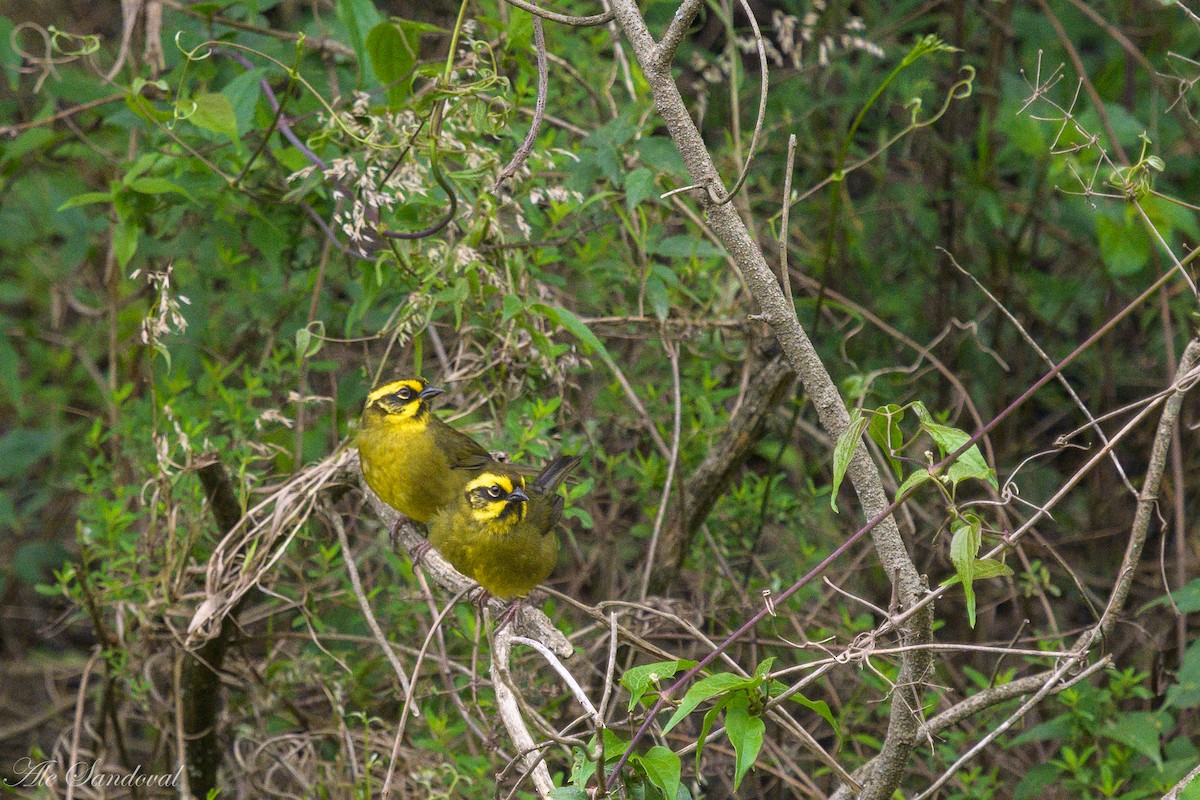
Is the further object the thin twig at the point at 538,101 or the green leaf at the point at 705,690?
the thin twig at the point at 538,101

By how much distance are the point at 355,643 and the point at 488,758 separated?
2.87 ft

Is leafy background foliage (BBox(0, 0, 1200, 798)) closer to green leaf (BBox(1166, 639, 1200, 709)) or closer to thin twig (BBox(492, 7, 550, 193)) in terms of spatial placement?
green leaf (BBox(1166, 639, 1200, 709))

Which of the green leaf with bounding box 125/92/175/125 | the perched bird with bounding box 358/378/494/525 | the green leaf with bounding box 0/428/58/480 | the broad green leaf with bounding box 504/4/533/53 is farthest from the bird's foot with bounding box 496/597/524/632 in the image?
the green leaf with bounding box 0/428/58/480

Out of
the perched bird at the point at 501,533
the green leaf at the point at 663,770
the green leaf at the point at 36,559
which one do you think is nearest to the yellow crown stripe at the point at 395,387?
the perched bird at the point at 501,533

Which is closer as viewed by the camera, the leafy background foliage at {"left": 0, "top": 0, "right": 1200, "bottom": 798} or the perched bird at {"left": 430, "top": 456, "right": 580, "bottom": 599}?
the perched bird at {"left": 430, "top": 456, "right": 580, "bottom": 599}

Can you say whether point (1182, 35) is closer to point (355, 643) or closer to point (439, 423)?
point (439, 423)

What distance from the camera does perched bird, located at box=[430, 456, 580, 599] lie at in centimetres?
313

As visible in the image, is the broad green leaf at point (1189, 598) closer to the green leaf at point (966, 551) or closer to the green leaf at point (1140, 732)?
the green leaf at point (1140, 732)

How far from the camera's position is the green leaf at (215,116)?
10.4 feet

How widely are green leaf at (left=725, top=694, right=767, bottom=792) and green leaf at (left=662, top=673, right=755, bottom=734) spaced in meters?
0.05

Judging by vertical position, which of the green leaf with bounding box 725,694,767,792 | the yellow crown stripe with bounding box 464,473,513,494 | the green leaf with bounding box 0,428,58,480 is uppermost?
the green leaf with bounding box 725,694,767,792

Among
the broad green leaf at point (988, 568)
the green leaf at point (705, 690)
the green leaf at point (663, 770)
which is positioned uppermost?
the broad green leaf at point (988, 568)

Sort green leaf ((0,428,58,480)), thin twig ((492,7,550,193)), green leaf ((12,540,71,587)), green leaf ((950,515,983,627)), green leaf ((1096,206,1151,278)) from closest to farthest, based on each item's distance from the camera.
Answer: green leaf ((950,515,983,627)) → thin twig ((492,7,550,193)) → green leaf ((1096,206,1151,278)) → green leaf ((0,428,58,480)) → green leaf ((12,540,71,587))

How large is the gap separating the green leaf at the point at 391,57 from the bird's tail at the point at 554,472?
1.19 metres
